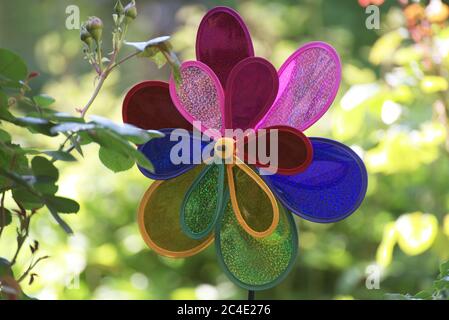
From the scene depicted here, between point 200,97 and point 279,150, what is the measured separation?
0.10 m

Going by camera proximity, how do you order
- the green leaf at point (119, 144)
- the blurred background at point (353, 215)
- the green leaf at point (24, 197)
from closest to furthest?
the green leaf at point (119, 144) < the green leaf at point (24, 197) < the blurred background at point (353, 215)

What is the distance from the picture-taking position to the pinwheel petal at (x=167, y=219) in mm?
678

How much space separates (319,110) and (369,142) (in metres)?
0.74

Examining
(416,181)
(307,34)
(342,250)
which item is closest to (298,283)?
(342,250)

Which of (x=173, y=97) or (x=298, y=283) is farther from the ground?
(x=298, y=283)

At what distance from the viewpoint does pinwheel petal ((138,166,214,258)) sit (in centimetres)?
68

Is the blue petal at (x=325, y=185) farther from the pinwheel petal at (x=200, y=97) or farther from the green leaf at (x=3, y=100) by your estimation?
the green leaf at (x=3, y=100)

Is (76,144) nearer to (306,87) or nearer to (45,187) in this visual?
(45,187)

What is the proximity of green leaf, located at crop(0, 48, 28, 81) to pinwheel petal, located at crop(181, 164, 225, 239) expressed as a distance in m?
0.19

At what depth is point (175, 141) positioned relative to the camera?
69cm

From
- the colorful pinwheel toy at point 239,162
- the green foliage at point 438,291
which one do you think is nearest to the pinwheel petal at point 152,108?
the colorful pinwheel toy at point 239,162

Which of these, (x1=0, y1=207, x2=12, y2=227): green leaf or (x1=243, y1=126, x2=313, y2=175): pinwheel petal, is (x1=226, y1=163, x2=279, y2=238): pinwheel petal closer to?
(x1=243, y1=126, x2=313, y2=175): pinwheel petal

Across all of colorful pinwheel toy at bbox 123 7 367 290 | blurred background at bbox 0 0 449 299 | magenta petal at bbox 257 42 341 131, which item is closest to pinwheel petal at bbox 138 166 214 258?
colorful pinwheel toy at bbox 123 7 367 290
